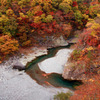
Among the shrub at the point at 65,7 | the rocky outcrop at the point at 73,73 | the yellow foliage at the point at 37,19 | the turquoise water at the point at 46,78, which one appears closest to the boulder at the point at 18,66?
the turquoise water at the point at 46,78

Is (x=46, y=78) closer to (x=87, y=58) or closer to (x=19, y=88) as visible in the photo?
(x=19, y=88)

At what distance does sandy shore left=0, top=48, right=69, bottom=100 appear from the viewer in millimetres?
10812

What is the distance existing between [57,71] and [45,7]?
1459 centimetres

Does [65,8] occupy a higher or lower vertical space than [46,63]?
higher

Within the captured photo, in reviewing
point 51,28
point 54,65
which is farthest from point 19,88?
point 51,28

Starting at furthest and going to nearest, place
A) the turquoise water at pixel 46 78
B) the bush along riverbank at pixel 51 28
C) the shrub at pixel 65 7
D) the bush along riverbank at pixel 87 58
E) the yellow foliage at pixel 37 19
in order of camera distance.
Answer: the shrub at pixel 65 7
the yellow foliage at pixel 37 19
the turquoise water at pixel 46 78
the bush along riverbank at pixel 51 28
the bush along riverbank at pixel 87 58

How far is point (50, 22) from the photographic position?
2330cm

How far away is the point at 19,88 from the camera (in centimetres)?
1187

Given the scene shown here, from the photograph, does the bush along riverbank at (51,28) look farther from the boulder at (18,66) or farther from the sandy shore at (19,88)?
the sandy shore at (19,88)

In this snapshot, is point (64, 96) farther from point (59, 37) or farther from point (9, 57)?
point (59, 37)

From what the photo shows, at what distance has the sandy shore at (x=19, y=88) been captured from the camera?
1081 centimetres

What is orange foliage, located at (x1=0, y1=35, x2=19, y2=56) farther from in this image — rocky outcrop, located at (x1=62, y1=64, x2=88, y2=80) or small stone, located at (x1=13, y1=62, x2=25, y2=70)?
rocky outcrop, located at (x1=62, y1=64, x2=88, y2=80)

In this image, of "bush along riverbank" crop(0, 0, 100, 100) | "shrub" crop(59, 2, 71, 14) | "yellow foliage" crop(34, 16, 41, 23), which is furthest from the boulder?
"shrub" crop(59, 2, 71, 14)

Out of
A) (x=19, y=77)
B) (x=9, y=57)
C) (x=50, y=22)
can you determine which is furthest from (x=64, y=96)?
(x=50, y=22)
